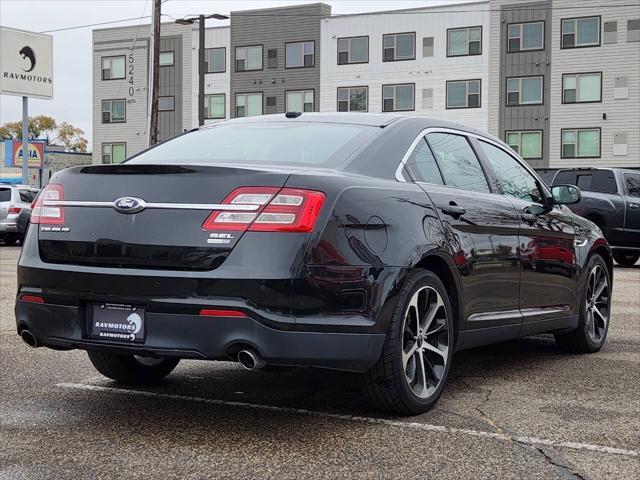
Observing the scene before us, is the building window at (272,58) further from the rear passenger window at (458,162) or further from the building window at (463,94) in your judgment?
the rear passenger window at (458,162)

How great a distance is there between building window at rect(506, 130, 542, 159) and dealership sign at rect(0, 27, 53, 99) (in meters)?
21.5

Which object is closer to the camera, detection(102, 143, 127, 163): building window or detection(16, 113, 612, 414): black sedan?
detection(16, 113, 612, 414): black sedan

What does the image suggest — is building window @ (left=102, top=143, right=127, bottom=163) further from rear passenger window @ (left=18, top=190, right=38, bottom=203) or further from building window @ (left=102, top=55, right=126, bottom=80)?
rear passenger window @ (left=18, top=190, right=38, bottom=203)

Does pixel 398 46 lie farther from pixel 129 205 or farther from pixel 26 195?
pixel 129 205

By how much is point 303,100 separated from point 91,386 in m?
43.8

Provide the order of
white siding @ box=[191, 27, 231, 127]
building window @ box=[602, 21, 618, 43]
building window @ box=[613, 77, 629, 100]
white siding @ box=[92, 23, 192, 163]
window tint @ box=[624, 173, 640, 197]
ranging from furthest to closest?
white siding @ box=[92, 23, 192, 163], white siding @ box=[191, 27, 231, 127], building window @ box=[602, 21, 618, 43], building window @ box=[613, 77, 629, 100], window tint @ box=[624, 173, 640, 197]

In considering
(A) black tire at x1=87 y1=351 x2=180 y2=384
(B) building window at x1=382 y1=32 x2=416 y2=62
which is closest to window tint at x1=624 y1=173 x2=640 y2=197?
(A) black tire at x1=87 y1=351 x2=180 y2=384

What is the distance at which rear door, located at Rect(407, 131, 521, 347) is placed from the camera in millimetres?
5059

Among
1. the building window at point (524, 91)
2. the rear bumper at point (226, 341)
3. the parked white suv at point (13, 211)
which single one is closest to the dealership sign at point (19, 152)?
the parked white suv at point (13, 211)

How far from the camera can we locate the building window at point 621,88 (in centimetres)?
4175

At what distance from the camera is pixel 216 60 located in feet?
166

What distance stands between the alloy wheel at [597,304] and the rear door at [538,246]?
1.30ft

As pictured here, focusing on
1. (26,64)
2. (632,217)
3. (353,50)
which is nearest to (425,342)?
(632,217)

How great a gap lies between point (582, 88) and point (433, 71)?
7190mm
